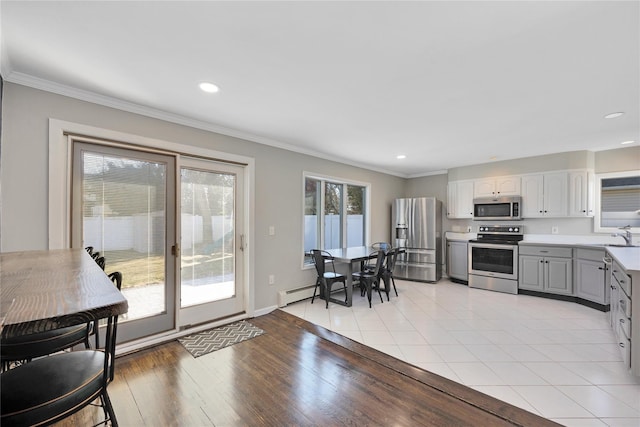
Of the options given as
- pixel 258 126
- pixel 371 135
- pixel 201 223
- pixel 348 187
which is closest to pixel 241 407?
pixel 201 223

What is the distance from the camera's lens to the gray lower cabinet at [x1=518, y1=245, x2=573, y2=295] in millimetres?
4254

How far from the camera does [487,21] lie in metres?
1.55

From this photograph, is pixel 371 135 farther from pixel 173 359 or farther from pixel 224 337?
pixel 173 359

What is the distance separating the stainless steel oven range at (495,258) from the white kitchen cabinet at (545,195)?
0.42 metres

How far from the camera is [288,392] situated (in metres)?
2.09

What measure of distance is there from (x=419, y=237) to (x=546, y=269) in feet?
6.81

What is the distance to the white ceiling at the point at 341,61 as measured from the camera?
1.49 meters

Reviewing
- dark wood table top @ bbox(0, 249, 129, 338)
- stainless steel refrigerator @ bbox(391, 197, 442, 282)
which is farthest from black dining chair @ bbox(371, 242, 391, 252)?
dark wood table top @ bbox(0, 249, 129, 338)

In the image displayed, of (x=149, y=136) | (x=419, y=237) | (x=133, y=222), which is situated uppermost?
(x=149, y=136)

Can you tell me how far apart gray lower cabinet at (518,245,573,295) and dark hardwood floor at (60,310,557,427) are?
11.3ft

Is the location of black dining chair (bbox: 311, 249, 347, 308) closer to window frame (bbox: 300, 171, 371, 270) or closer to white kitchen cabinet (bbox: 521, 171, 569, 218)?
window frame (bbox: 300, 171, 371, 270)

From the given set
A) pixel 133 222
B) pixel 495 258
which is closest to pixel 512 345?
pixel 495 258

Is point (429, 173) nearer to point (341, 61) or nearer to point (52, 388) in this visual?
point (341, 61)

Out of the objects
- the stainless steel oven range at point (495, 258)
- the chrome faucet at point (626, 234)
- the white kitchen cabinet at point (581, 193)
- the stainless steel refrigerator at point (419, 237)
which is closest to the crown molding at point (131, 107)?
the stainless steel refrigerator at point (419, 237)
